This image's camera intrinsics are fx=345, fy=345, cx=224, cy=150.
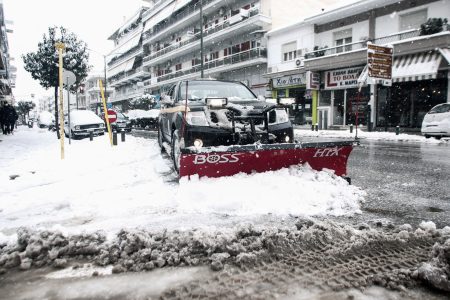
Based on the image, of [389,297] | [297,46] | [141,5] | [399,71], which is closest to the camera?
[389,297]

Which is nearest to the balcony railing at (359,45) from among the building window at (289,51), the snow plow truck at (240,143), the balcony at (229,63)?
the building window at (289,51)

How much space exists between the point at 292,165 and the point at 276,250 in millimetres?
2192

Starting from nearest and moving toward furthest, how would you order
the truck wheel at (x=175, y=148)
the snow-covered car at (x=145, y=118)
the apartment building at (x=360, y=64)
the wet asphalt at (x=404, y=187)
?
the wet asphalt at (x=404, y=187)
the truck wheel at (x=175, y=148)
the apartment building at (x=360, y=64)
the snow-covered car at (x=145, y=118)

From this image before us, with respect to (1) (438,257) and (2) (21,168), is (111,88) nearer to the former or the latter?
(2) (21,168)

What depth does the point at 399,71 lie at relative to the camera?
57.1 ft

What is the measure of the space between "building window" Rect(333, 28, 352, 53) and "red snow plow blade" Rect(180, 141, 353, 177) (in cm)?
1764

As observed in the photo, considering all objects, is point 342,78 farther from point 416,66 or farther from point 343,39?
point 416,66

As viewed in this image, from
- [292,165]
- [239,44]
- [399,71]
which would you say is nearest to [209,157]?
[292,165]

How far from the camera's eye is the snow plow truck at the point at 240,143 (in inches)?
164

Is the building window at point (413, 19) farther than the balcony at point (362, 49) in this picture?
Yes

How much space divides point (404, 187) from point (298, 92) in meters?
20.4

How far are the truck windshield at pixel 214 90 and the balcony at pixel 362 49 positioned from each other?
13.7m

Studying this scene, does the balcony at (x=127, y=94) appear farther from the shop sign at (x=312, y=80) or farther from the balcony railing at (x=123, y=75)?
the shop sign at (x=312, y=80)

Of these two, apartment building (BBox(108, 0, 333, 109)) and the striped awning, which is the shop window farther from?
apartment building (BBox(108, 0, 333, 109))
